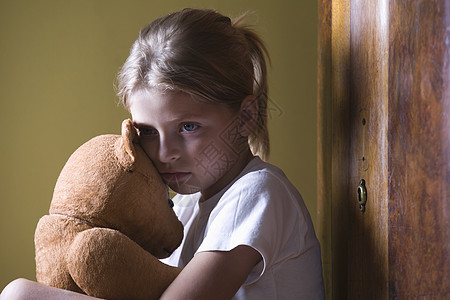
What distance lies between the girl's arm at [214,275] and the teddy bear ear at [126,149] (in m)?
0.15

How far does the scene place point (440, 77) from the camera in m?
0.48

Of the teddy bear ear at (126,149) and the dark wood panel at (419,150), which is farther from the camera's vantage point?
the teddy bear ear at (126,149)

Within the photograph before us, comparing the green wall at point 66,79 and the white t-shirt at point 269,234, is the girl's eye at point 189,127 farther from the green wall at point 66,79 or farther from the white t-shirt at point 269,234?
the green wall at point 66,79

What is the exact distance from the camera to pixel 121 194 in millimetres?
686

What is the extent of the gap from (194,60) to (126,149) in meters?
0.17

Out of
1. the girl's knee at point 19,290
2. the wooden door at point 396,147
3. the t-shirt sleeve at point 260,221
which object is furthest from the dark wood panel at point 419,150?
the girl's knee at point 19,290

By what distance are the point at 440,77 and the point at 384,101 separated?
0.29 feet

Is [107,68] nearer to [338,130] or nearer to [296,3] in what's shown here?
[296,3]

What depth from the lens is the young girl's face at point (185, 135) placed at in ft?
2.46

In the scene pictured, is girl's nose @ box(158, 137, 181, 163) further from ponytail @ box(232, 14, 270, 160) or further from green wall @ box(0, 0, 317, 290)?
green wall @ box(0, 0, 317, 290)

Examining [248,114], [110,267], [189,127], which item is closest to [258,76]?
[248,114]

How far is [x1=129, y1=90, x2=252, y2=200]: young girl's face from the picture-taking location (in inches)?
29.6

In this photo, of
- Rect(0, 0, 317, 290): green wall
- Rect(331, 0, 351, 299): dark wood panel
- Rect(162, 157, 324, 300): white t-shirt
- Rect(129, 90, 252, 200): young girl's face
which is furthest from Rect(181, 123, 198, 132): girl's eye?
Rect(0, 0, 317, 290): green wall

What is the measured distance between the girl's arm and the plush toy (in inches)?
1.2
